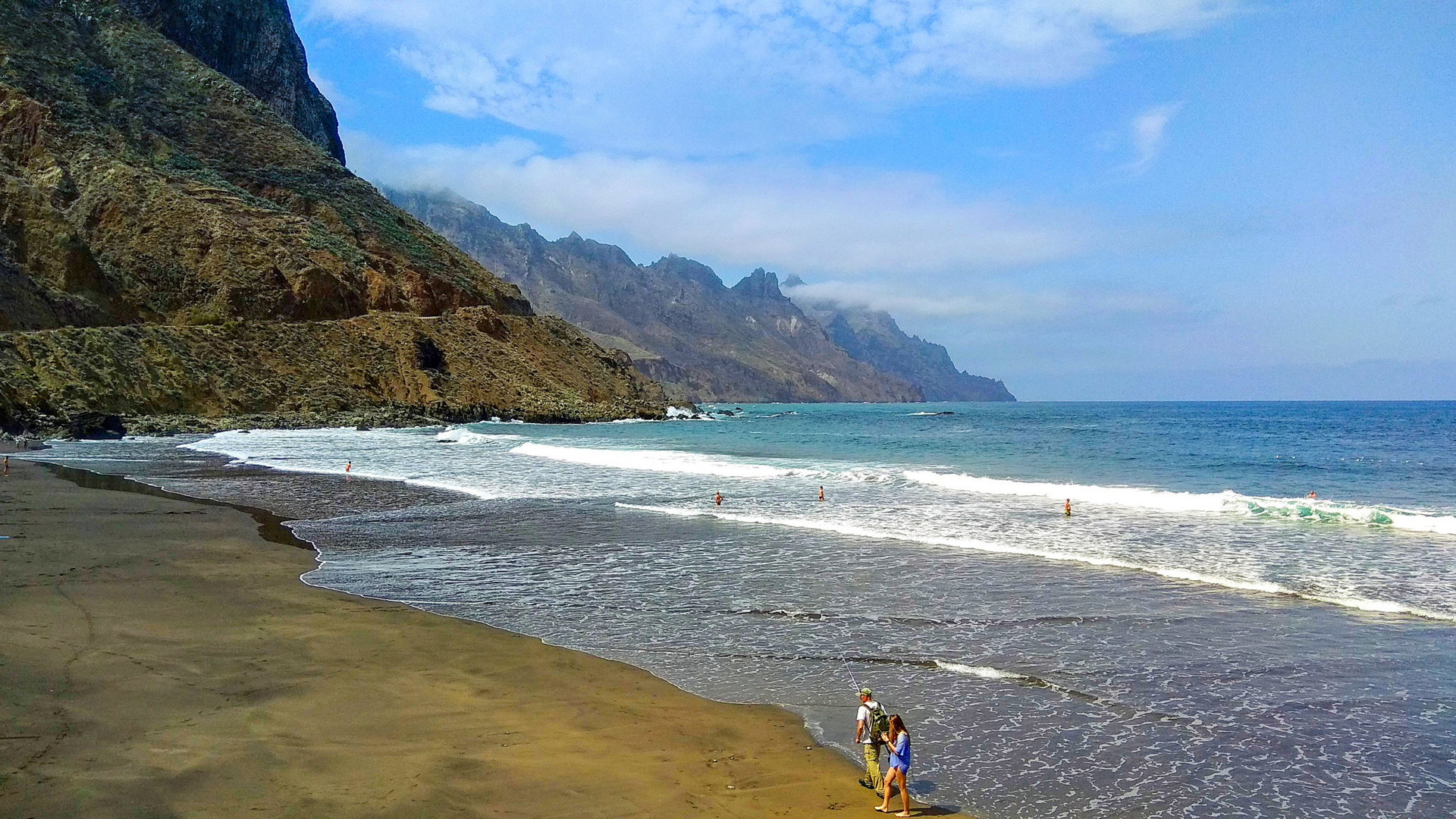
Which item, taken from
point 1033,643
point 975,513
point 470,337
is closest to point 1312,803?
point 1033,643

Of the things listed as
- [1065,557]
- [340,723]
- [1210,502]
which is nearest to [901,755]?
[340,723]

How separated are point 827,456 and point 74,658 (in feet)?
115

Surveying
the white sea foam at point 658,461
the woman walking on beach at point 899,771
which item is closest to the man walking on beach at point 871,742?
the woman walking on beach at point 899,771

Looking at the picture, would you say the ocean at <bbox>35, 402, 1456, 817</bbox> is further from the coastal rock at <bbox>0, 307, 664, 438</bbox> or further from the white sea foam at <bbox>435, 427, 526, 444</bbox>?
the coastal rock at <bbox>0, 307, 664, 438</bbox>

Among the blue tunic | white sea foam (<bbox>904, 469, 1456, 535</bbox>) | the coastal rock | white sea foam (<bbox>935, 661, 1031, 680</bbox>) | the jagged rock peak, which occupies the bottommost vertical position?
white sea foam (<bbox>935, 661, 1031, 680</bbox>)

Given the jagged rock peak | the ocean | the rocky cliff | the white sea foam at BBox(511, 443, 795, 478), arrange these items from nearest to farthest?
1. the ocean
2. the white sea foam at BBox(511, 443, 795, 478)
3. the rocky cliff
4. the jagged rock peak

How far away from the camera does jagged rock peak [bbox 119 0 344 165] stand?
9656 centimetres

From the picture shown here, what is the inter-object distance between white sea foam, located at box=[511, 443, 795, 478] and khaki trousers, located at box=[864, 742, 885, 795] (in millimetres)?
24262

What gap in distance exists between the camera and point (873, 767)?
258 inches

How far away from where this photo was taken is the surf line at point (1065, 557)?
12.2 metres

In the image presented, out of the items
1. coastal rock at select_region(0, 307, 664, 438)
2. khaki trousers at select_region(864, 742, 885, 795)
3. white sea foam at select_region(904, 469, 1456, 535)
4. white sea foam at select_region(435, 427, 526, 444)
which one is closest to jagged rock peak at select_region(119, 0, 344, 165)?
coastal rock at select_region(0, 307, 664, 438)

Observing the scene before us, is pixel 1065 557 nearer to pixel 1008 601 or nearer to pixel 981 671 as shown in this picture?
pixel 1008 601

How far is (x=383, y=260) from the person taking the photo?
8175 cm

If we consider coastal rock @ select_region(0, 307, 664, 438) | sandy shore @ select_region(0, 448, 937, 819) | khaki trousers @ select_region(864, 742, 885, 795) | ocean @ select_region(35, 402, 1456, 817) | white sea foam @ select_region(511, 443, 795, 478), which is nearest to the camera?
sandy shore @ select_region(0, 448, 937, 819)
